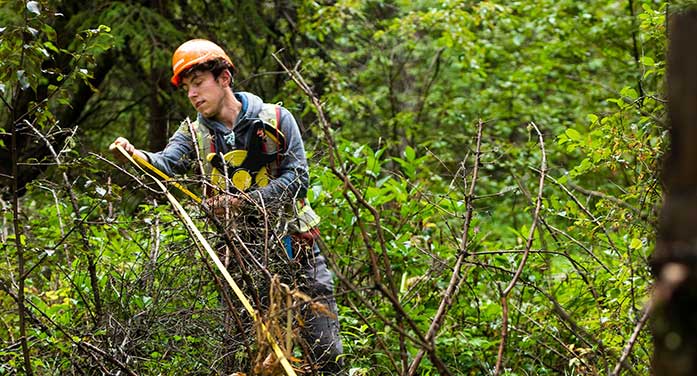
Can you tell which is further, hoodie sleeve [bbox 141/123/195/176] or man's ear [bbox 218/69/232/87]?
man's ear [bbox 218/69/232/87]

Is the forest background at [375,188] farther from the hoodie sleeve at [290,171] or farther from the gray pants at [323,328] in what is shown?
the hoodie sleeve at [290,171]

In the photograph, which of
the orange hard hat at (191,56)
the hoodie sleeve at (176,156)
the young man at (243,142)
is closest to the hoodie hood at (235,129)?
the young man at (243,142)

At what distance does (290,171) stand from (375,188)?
5.74 feet

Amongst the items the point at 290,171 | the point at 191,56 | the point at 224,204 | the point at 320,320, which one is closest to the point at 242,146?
the point at 290,171

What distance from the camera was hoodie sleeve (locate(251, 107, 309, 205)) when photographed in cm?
401

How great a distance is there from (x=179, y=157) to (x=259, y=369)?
2230 millimetres

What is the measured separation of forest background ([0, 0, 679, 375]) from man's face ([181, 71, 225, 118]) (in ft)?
1.53

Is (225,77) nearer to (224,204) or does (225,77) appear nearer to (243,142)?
(243,142)

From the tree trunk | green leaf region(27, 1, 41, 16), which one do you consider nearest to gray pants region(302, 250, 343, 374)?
green leaf region(27, 1, 41, 16)

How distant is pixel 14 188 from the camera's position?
12.3 ft

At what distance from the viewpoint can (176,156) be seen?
14.3 ft

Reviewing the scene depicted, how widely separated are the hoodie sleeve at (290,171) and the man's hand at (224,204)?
390mm

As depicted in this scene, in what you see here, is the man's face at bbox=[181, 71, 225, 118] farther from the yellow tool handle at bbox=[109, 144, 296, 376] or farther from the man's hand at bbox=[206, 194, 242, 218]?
the man's hand at bbox=[206, 194, 242, 218]

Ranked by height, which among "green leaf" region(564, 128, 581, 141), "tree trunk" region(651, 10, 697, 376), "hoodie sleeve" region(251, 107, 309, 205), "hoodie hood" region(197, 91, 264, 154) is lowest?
"green leaf" region(564, 128, 581, 141)
